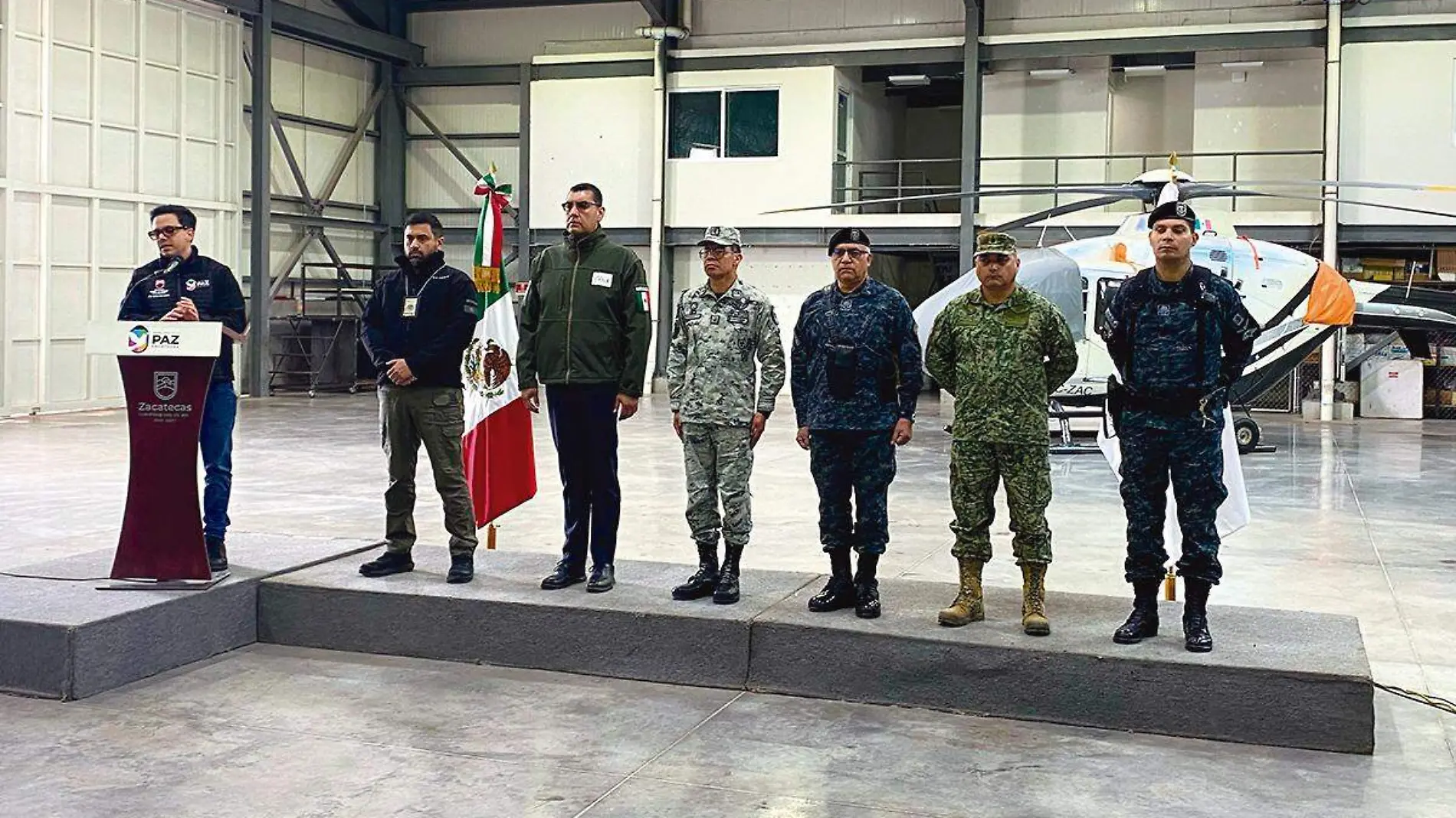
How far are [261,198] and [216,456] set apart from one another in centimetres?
1833

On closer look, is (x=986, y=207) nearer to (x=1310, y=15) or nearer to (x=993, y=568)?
(x=1310, y=15)

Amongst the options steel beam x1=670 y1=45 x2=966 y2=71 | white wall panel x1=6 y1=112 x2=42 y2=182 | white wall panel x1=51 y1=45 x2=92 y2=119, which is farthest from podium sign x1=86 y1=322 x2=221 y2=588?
steel beam x1=670 y1=45 x2=966 y2=71

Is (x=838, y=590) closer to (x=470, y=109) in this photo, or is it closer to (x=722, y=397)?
(x=722, y=397)

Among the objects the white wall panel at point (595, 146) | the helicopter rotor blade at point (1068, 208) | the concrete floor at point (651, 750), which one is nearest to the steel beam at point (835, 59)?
the white wall panel at point (595, 146)

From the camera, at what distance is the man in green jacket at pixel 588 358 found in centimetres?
642

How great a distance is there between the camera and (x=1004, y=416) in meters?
5.71

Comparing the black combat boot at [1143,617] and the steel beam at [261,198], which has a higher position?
the steel beam at [261,198]

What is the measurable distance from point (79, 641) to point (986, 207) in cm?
2093

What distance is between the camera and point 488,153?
28656 mm

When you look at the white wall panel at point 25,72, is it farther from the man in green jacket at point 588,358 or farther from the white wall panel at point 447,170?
the man in green jacket at point 588,358

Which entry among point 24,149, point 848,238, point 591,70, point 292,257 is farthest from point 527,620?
point 591,70

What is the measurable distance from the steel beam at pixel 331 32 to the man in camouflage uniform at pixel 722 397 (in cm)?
1962

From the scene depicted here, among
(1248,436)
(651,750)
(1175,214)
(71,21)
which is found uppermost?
(71,21)

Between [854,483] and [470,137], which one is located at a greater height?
[470,137]
